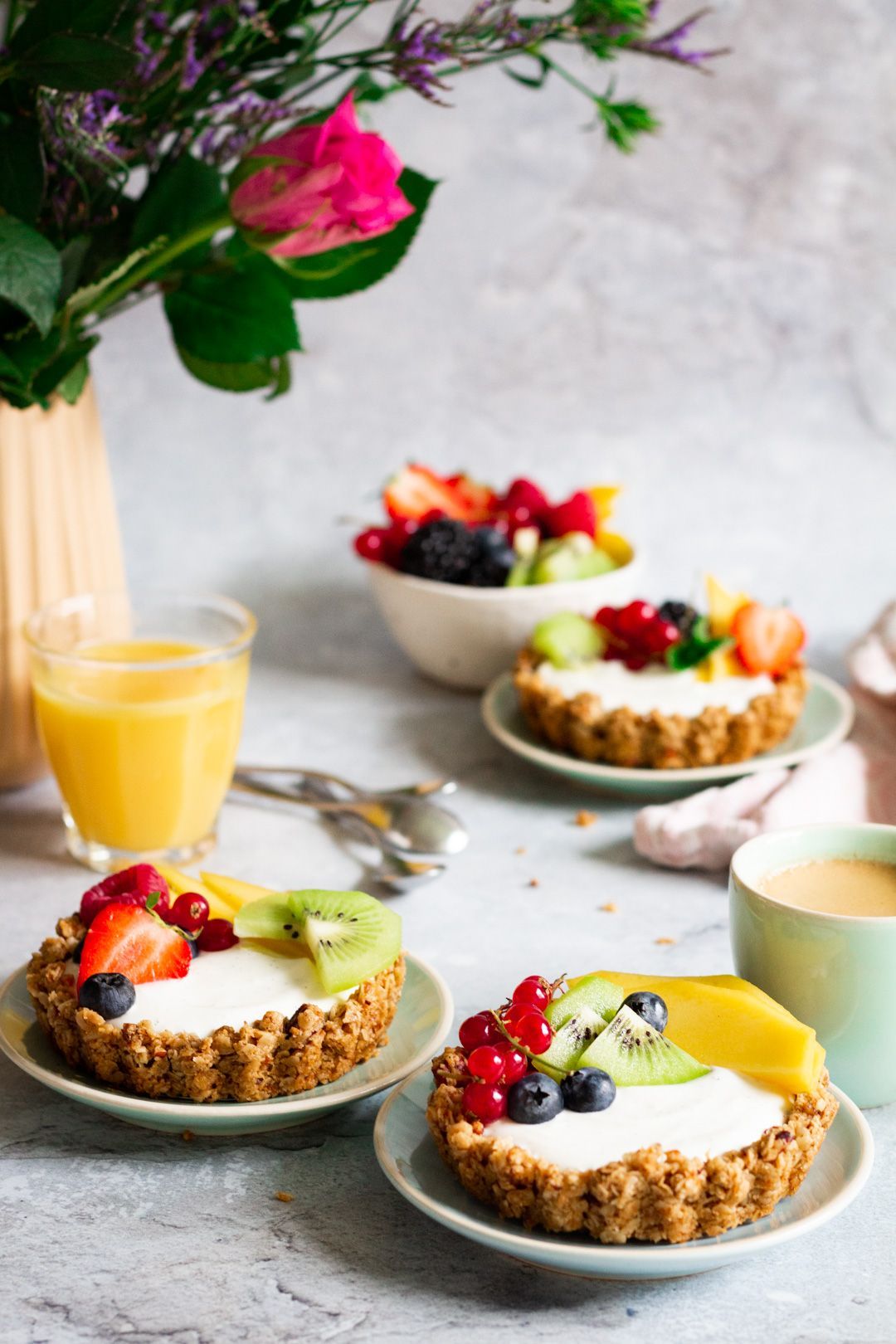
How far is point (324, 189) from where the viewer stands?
1.35 metres

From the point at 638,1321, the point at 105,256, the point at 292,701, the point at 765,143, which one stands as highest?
the point at 765,143

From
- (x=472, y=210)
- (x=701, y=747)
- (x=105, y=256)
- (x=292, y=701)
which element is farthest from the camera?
(x=472, y=210)

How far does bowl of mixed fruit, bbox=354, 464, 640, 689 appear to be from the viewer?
6.97ft

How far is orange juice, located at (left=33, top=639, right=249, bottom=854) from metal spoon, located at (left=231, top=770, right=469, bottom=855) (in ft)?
0.58

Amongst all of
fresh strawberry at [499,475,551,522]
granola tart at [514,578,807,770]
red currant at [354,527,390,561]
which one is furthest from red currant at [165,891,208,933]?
fresh strawberry at [499,475,551,522]

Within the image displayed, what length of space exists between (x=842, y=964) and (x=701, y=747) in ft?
2.19

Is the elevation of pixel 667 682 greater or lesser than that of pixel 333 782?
greater

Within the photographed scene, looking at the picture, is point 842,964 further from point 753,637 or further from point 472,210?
point 472,210

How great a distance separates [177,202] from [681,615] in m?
0.81

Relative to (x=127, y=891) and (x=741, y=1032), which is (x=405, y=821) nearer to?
(x=127, y=891)

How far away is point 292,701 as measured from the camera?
7.30 ft

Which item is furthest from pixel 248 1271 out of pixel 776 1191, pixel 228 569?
pixel 228 569

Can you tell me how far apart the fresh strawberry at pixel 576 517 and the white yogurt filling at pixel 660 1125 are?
4.24 ft

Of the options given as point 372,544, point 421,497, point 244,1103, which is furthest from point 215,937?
point 421,497
